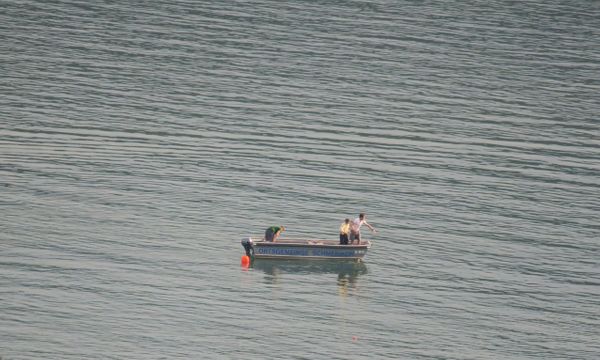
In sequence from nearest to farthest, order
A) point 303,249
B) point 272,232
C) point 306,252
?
point 272,232 → point 303,249 → point 306,252

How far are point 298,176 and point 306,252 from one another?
15.2 metres

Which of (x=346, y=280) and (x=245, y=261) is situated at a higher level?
(x=245, y=261)

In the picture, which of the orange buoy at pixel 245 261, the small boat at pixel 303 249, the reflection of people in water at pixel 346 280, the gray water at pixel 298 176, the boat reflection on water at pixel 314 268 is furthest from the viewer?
the small boat at pixel 303 249

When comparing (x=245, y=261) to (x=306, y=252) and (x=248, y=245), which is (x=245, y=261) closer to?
(x=248, y=245)

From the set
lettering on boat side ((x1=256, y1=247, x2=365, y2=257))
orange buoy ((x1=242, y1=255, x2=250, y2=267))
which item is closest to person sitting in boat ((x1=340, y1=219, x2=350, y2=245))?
lettering on boat side ((x1=256, y1=247, x2=365, y2=257))

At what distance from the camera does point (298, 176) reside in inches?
3482

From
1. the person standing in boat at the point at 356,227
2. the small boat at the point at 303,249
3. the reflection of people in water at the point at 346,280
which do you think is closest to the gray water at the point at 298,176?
the reflection of people in water at the point at 346,280

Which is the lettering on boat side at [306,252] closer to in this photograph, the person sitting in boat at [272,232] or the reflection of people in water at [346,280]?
the person sitting in boat at [272,232]

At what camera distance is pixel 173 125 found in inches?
3907

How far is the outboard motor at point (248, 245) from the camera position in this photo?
72812 millimetres

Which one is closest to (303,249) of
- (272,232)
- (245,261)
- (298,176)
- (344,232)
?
(272,232)

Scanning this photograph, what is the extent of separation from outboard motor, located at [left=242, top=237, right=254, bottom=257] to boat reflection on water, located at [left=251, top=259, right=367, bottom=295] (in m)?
0.64

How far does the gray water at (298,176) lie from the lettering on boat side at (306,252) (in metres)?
0.83

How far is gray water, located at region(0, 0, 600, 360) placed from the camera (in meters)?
64.2
